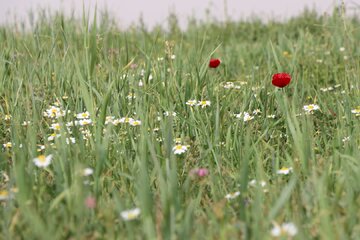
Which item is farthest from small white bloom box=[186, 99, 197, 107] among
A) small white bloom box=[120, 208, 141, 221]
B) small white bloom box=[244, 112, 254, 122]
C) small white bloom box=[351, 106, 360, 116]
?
small white bloom box=[120, 208, 141, 221]

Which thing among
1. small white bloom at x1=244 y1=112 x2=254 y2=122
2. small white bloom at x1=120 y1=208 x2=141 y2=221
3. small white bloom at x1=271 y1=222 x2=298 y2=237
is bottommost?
small white bloom at x1=244 y1=112 x2=254 y2=122

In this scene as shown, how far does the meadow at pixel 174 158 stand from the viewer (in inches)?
64.3

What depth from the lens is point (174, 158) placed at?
187cm

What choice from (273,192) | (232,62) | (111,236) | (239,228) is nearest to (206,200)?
(273,192)

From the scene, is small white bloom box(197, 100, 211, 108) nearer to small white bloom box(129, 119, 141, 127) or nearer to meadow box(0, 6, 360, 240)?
meadow box(0, 6, 360, 240)

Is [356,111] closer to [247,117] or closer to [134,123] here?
[247,117]

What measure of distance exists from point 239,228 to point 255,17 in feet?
17.6

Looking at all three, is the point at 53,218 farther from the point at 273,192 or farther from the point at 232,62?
the point at 232,62

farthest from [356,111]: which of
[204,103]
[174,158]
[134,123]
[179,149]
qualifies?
[174,158]

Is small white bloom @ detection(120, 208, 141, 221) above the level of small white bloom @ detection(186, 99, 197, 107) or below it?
above

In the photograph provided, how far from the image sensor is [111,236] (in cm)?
153

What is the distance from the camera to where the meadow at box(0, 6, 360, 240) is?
1.63m

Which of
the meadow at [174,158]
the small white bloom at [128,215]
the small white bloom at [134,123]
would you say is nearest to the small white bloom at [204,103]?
the meadow at [174,158]

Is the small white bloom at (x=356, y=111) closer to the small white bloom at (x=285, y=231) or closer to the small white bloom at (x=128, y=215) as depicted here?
the small white bloom at (x=285, y=231)
